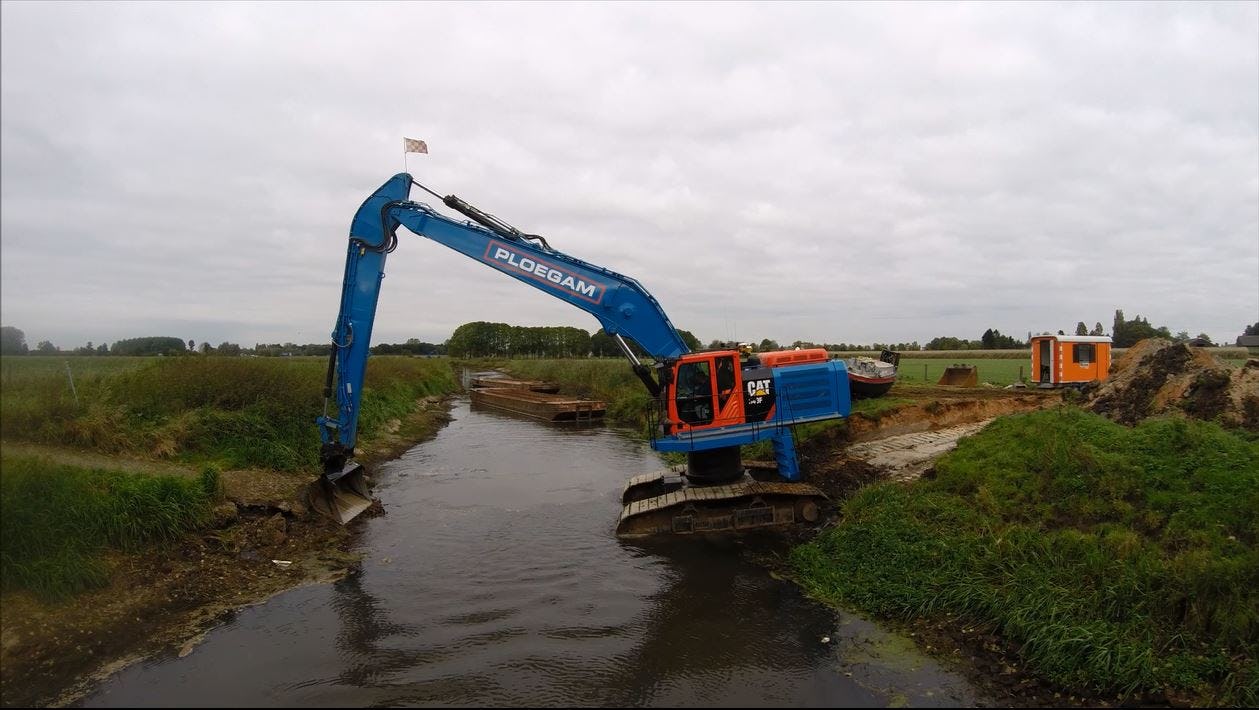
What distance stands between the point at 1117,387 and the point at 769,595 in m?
10.0

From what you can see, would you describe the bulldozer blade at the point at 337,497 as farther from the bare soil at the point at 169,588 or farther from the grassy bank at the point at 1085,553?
the grassy bank at the point at 1085,553

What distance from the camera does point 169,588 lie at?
8742mm

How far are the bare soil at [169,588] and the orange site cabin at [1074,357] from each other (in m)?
23.5

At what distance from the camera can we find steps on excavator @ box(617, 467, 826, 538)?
1175 cm

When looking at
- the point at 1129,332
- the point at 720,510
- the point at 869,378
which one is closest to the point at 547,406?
the point at 869,378

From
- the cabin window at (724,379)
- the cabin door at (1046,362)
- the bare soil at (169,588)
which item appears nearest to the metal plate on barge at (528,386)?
the cabin door at (1046,362)

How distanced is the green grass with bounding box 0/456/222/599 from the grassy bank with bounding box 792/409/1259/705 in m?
8.95

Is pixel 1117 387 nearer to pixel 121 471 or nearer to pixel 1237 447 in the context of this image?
pixel 1237 447

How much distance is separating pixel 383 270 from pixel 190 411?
603cm

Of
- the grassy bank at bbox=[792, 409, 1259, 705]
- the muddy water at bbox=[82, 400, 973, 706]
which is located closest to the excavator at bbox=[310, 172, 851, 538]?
the muddy water at bbox=[82, 400, 973, 706]

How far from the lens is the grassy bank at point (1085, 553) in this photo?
6.48 m

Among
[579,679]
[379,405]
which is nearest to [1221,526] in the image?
[579,679]

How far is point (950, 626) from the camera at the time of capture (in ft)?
25.4

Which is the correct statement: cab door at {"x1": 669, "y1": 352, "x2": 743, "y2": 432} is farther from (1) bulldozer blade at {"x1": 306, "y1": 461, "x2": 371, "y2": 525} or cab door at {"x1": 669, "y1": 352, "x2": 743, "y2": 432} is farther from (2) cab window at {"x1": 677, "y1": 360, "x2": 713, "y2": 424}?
(1) bulldozer blade at {"x1": 306, "y1": 461, "x2": 371, "y2": 525}
